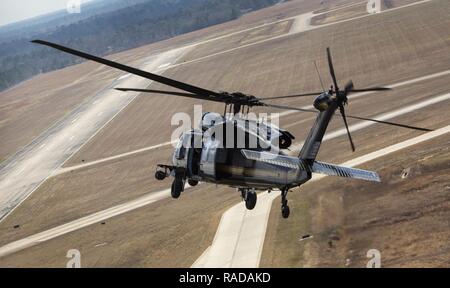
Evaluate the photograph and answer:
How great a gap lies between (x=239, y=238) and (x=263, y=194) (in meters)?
7.05

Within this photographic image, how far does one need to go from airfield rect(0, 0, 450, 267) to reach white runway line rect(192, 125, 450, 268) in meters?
0.12

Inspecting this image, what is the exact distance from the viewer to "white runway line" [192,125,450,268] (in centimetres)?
3005

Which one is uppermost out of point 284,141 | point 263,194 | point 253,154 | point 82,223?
point 284,141

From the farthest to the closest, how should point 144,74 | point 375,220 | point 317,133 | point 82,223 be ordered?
point 82,223
point 375,220
point 317,133
point 144,74

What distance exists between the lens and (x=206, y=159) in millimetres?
24781

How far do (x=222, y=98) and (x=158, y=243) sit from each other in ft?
56.2

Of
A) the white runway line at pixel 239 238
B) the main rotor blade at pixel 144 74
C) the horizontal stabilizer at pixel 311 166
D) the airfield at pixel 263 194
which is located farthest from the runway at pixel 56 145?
the main rotor blade at pixel 144 74

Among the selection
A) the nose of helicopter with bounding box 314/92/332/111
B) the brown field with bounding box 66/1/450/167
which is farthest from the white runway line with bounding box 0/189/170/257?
the nose of helicopter with bounding box 314/92/332/111

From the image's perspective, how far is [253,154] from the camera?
22.5 metres

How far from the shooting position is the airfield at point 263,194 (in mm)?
30859

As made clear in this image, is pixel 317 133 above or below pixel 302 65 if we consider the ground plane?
above

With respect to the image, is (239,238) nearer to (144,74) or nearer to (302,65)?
(144,74)

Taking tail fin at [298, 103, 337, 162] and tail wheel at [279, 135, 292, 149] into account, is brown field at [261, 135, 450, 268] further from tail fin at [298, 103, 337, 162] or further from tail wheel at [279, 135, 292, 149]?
tail fin at [298, 103, 337, 162]

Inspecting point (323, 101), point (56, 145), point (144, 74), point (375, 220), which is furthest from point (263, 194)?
point (56, 145)
